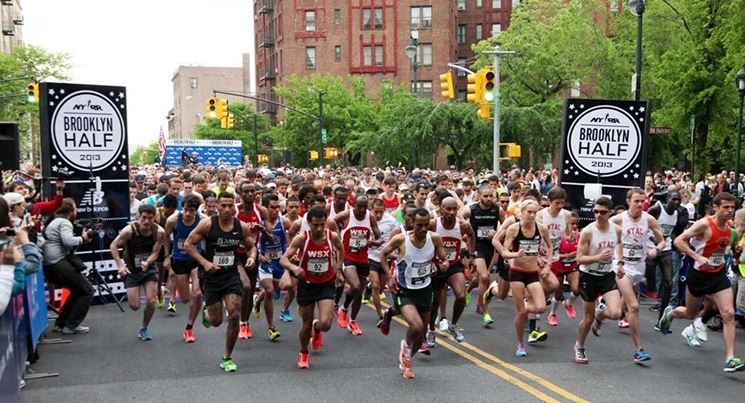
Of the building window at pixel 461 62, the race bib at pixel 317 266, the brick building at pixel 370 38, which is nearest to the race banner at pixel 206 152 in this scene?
the brick building at pixel 370 38

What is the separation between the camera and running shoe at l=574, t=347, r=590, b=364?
31.8ft

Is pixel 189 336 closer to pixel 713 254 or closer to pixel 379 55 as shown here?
pixel 713 254

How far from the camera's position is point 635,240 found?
1073 centimetres

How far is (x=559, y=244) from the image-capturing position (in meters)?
12.1

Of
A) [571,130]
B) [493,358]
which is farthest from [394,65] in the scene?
[493,358]

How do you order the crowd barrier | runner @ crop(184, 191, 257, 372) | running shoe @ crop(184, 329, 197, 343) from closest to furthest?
the crowd barrier → runner @ crop(184, 191, 257, 372) → running shoe @ crop(184, 329, 197, 343)

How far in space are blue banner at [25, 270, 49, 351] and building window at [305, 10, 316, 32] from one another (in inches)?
2796

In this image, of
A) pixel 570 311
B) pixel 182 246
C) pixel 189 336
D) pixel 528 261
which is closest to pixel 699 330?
pixel 528 261

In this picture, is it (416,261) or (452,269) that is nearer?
(416,261)

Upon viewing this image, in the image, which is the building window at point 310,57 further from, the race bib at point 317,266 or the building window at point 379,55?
the race bib at point 317,266

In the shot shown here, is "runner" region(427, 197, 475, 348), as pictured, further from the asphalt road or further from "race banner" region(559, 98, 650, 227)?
"race banner" region(559, 98, 650, 227)

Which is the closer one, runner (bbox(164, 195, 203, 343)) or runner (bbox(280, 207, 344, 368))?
runner (bbox(280, 207, 344, 368))

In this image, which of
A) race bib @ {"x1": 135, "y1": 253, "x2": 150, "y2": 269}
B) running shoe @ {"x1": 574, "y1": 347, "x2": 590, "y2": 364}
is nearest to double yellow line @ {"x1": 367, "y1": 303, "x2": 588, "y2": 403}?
running shoe @ {"x1": 574, "y1": 347, "x2": 590, "y2": 364}

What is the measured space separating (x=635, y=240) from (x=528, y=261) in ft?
4.84
